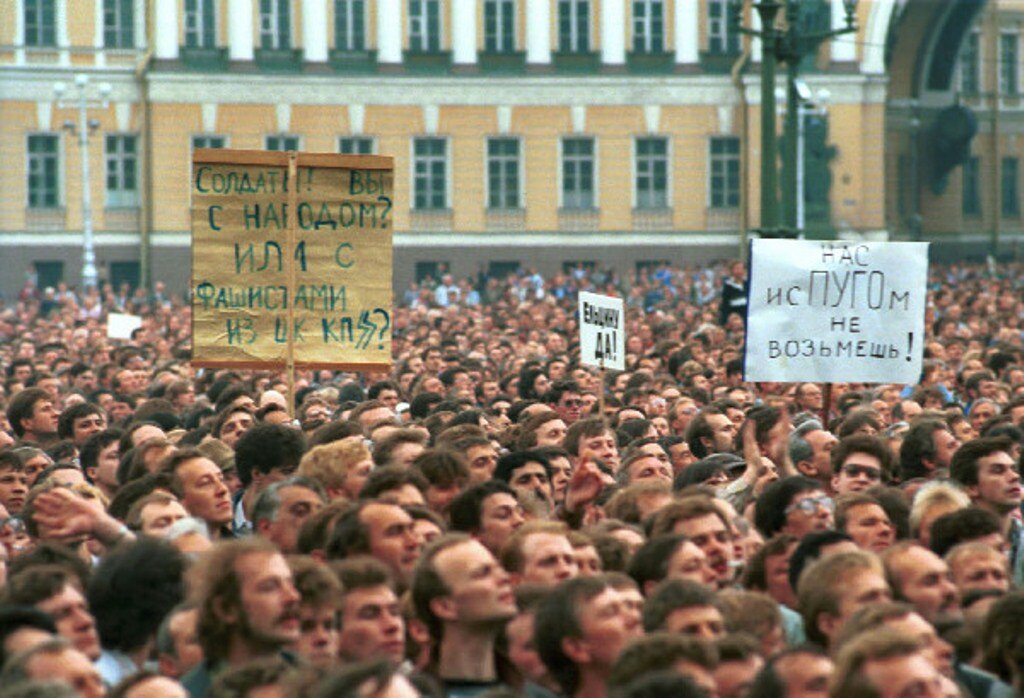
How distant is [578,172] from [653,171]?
73.3 inches

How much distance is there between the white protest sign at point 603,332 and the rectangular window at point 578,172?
40867mm

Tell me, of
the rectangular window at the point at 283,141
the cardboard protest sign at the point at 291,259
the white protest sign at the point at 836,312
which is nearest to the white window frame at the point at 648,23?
the rectangular window at the point at 283,141

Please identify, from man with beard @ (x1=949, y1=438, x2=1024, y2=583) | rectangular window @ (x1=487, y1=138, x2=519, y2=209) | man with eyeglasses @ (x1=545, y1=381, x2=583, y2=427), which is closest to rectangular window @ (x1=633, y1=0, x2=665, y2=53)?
rectangular window @ (x1=487, y1=138, x2=519, y2=209)

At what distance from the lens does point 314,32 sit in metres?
54.6

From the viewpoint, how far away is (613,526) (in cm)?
855

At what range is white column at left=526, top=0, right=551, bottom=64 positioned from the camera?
5572 cm

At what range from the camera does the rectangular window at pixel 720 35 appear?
183 ft

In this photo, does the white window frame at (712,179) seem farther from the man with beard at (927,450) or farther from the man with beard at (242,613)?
the man with beard at (242,613)

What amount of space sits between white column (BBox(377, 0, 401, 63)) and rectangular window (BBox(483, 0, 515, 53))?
7.10ft

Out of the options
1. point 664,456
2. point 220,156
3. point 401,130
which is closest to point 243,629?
point 664,456

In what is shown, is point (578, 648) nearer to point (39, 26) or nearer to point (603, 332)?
point (603, 332)

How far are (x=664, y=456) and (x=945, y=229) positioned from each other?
53.3 m

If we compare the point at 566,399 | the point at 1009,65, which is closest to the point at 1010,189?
the point at 1009,65

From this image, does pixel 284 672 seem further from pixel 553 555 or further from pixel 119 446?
pixel 119 446
